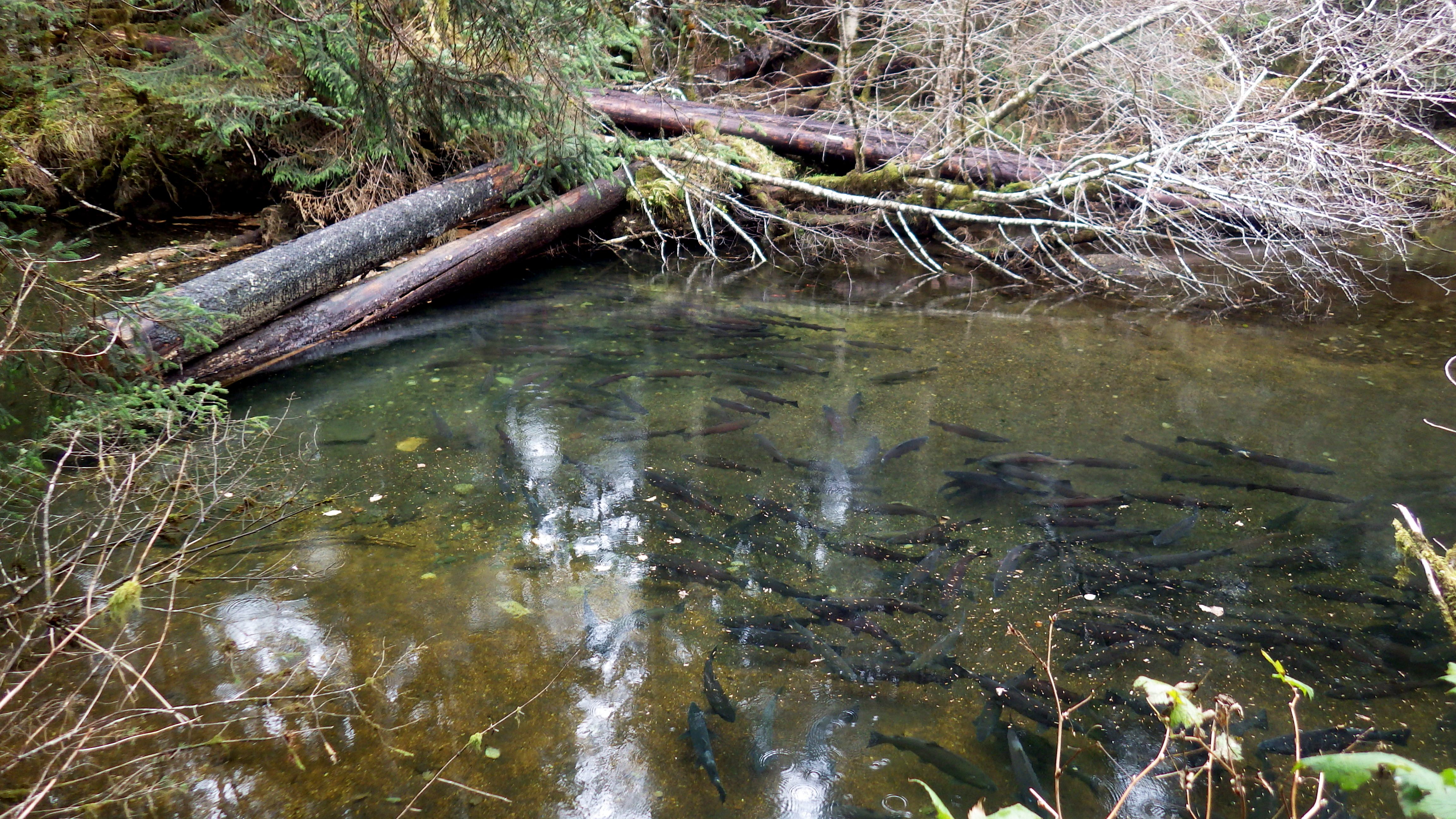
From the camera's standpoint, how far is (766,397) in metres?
6.31

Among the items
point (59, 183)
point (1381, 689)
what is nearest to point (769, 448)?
point (1381, 689)

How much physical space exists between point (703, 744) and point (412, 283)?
6660 millimetres

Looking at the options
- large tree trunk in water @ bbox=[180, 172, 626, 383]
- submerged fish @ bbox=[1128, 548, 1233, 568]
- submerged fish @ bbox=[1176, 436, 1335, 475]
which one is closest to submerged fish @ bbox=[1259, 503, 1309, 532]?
submerged fish @ bbox=[1128, 548, 1233, 568]

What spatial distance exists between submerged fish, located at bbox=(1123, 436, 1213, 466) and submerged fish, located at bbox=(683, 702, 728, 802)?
3807 millimetres

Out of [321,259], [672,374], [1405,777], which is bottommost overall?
[672,374]

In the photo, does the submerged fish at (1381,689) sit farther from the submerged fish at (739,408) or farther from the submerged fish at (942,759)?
the submerged fish at (739,408)

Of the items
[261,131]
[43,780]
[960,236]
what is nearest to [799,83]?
[960,236]

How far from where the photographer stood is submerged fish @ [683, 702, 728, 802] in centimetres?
281

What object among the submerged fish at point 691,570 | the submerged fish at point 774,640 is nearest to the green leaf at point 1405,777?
the submerged fish at point 774,640

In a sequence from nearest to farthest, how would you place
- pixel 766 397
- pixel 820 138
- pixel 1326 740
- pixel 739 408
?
pixel 1326 740, pixel 739 408, pixel 766 397, pixel 820 138

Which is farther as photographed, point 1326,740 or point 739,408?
point 739,408

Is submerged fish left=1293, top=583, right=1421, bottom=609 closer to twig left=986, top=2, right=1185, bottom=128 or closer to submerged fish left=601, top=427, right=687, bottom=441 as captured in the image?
submerged fish left=601, top=427, right=687, bottom=441

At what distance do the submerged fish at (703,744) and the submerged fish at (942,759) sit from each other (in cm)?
59

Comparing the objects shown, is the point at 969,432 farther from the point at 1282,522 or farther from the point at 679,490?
the point at 679,490
